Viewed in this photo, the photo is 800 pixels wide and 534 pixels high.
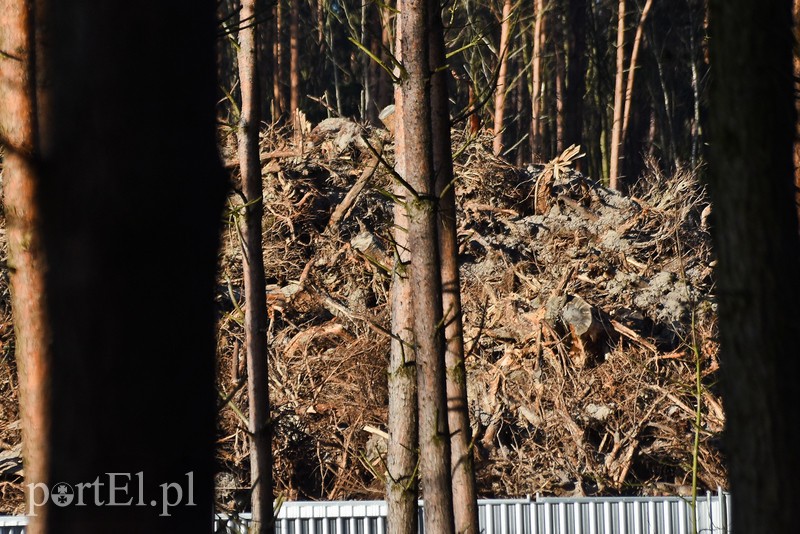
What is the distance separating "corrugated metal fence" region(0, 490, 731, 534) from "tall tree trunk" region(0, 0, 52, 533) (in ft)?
19.9

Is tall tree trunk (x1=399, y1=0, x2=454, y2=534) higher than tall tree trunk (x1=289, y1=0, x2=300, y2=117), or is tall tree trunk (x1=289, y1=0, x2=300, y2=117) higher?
tall tree trunk (x1=289, y1=0, x2=300, y2=117)

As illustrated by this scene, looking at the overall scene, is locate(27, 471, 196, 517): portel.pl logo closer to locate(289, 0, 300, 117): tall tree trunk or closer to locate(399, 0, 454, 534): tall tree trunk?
locate(399, 0, 454, 534): tall tree trunk

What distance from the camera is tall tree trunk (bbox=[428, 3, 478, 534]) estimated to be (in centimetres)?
552

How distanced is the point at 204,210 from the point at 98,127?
0.29m

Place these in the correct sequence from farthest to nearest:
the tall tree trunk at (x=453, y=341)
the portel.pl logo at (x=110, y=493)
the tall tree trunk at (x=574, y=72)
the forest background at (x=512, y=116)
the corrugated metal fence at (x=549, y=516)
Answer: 1. the tall tree trunk at (x=574, y=72)
2. the forest background at (x=512, y=116)
3. the corrugated metal fence at (x=549, y=516)
4. the tall tree trunk at (x=453, y=341)
5. the portel.pl logo at (x=110, y=493)

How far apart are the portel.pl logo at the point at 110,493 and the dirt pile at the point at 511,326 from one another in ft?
22.0

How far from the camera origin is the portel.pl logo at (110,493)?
1.79 meters

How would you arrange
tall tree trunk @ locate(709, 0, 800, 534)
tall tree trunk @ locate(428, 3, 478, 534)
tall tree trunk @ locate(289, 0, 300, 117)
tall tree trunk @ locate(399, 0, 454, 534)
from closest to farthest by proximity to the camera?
tall tree trunk @ locate(709, 0, 800, 534), tall tree trunk @ locate(399, 0, 454, 534), tall tree trunk @ locate(428, 3, 478, 534), tall tree trunk @ locate(289, 0, 300, 117)

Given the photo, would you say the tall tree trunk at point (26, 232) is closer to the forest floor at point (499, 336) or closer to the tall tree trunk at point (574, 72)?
the forest floor at point (499, 336)

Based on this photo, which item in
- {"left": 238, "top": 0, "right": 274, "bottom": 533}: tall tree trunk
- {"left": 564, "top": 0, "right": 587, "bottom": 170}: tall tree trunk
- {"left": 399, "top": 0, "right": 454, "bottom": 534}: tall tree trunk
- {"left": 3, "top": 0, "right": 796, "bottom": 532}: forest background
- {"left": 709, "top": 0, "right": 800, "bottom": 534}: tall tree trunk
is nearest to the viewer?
{"left": 709, "top": 0, "right": 800, "bottom": 534}: tall tree trunk

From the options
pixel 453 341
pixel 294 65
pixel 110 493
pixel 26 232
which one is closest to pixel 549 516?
pixel 453 341

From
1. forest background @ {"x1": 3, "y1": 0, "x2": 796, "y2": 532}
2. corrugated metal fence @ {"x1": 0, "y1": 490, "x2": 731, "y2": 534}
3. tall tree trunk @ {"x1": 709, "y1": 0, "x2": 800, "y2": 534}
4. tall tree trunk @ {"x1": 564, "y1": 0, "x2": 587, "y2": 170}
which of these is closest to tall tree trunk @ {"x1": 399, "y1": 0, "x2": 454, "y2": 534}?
forest background @ {"x1": 3, "y1": 0, "x2": 796, "y2": 532}

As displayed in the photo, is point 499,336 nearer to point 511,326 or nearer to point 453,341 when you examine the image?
point 511,326

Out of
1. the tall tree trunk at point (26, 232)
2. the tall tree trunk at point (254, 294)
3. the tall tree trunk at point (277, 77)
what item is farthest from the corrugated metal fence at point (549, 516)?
the tall tree trunk at point (277, 77)
